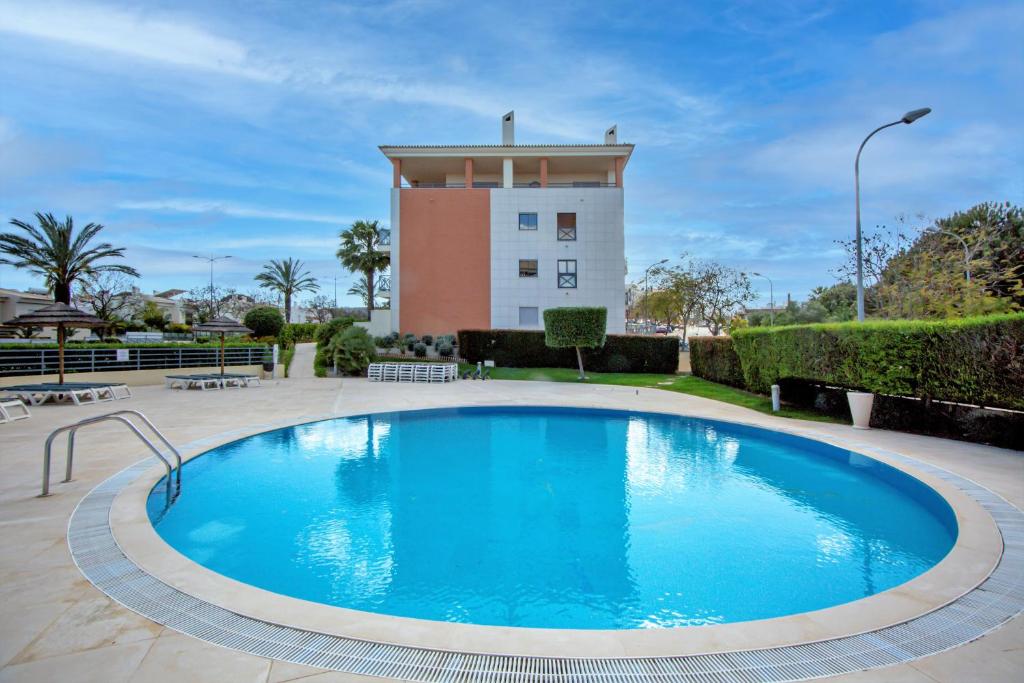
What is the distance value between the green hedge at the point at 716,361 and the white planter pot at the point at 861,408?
682 centimetres

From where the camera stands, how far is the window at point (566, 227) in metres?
28.7

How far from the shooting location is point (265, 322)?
1453 inches

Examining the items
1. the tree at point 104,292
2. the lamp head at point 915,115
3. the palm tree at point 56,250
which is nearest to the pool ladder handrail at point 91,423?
the lamp head at point 915,115

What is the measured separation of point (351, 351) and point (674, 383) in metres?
14.1

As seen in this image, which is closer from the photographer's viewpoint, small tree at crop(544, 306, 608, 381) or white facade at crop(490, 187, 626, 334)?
small tree at crop(544, 306, 608, 381)

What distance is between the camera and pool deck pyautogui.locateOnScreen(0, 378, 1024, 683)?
8.55 feet

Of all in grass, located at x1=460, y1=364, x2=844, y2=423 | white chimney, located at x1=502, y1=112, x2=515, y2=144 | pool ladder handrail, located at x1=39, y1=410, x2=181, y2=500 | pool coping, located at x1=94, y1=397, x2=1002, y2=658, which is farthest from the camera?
white chimney, located at x1=502, y1=112, x2=515, y2=144

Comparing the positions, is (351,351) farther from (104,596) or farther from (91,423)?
(104,596)

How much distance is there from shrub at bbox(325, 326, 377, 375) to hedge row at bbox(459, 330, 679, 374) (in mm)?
5393

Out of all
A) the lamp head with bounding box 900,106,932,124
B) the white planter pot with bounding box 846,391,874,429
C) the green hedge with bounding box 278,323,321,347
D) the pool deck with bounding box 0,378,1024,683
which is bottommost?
the pool deck with bounding box 0,378,1024,683

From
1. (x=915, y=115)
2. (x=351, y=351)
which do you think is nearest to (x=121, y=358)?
(x=351, y=351)

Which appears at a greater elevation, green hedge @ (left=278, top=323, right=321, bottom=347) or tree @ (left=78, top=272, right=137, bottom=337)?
tree @ (left=78, top=272, right=137, bottom=337)

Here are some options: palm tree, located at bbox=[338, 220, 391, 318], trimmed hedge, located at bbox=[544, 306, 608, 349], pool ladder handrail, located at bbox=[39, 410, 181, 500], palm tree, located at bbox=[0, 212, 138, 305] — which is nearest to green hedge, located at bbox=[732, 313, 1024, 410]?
trimmed hedge, located at bbox=[544, 306, 608, 349]

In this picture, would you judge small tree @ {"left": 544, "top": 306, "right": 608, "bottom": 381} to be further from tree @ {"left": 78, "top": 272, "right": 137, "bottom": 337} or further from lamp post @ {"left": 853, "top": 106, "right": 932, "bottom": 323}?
tree @ {"left": 78, "top": 272, "right": 137, "bottom": 337}
